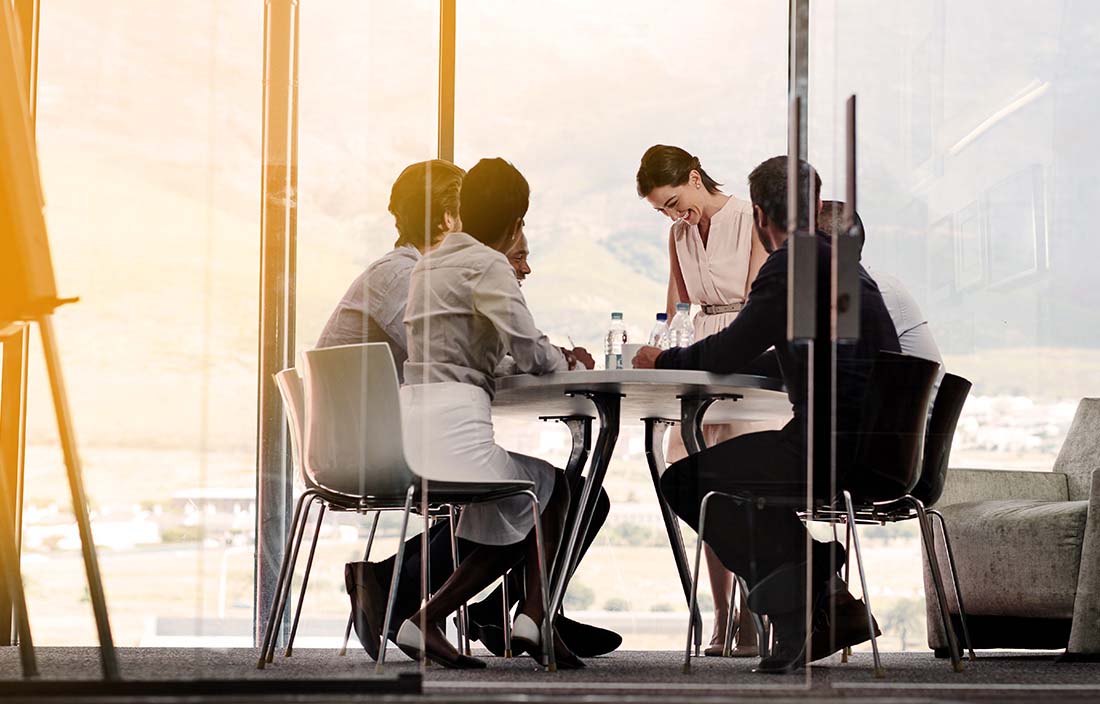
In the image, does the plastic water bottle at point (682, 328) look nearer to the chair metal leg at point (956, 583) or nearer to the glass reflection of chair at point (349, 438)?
the chair metal leg at point (956, 583)

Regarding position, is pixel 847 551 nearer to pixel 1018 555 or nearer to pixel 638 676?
pixel 638 676

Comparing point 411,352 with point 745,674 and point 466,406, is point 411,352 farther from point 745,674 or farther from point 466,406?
point 745,674

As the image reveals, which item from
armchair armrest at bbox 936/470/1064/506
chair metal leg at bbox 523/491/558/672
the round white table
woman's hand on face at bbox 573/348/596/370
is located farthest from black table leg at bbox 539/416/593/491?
armchair armrest at bbox 936/470/1064/506

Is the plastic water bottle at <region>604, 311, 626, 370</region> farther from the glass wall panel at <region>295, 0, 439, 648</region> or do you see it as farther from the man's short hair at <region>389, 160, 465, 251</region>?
the glass wall panel at <region>295, 0, 439, 648</region>

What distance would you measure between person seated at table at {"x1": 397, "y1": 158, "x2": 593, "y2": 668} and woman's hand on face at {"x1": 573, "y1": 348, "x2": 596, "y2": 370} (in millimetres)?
53

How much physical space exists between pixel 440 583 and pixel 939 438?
1.35 meters

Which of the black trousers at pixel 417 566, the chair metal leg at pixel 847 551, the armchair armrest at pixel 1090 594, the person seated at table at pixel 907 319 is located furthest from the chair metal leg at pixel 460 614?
the armchair armrest at pixel 1090 594

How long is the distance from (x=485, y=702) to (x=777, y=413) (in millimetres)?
1275

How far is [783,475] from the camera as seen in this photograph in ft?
9.41

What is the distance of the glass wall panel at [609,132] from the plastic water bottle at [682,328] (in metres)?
0.07

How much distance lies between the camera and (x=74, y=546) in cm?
266

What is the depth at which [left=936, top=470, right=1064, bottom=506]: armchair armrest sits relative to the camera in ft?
12.2

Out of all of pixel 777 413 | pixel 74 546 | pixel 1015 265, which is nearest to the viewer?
pixel 74 546

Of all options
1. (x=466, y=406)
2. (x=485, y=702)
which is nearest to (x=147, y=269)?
(x=466, y=406)
